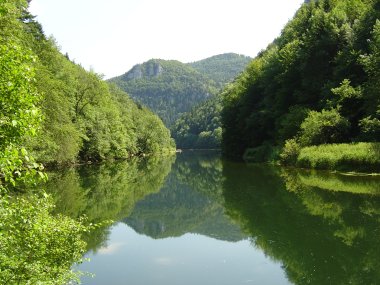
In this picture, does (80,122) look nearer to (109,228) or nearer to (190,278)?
(109,228)

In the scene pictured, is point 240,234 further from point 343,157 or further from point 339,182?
point 343,157

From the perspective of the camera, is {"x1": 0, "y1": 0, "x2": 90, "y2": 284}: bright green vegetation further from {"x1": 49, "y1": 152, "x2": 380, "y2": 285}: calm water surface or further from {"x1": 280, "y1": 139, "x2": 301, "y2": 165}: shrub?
{"x1": 280, "y1": 139, "x2": 301, "y2": 165}: shrub

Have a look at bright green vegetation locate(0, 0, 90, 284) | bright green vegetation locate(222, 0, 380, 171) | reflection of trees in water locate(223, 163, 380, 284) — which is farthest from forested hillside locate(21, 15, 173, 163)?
bright green vegetation locate(222, 0, 380, 171)

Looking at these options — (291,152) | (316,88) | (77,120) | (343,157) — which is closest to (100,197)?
(343,157)

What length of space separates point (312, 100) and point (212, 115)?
463 feet

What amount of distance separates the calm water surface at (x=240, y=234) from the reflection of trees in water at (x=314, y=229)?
0.03 metres

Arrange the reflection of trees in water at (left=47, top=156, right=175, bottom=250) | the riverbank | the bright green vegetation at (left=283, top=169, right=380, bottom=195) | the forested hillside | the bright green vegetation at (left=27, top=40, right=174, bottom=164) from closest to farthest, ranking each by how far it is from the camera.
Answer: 1. the reflection of trees in water at (left=47, top=156, right=175, bottom=250)
2. the bright green vegetation at (left=283, top=169, right=380, bottom=195)
3. the riverbank
4. the forested hillside
5. the bright green vegetation at (left=27, top=40, right=174, bottom=164)

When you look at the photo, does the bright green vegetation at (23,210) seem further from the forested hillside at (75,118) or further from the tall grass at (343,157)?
the tall grass at (343,157)

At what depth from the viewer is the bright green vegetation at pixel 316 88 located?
4297 cm

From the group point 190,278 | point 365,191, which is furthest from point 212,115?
point 190,278

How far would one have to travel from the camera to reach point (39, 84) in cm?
3662

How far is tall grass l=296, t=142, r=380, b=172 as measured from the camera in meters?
33.4

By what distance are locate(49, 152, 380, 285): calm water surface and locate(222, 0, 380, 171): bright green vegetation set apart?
1255cm

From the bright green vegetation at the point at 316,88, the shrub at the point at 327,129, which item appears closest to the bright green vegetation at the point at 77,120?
the bright green vegetation at the point at 316,88
